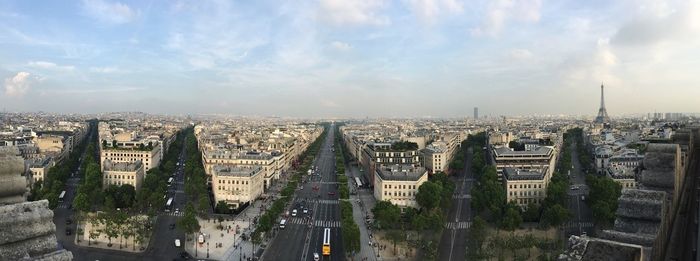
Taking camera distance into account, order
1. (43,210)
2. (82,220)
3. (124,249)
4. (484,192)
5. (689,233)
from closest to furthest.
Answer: (43,210)
(689,233)
(124,249)
(82,220)
(484,192)

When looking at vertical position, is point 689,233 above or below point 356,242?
above

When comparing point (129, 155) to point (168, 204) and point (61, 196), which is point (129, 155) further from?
point (168, 204)

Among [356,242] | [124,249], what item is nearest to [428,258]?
[356,242]

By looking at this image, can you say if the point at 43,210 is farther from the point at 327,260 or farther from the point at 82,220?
the point at 82,220

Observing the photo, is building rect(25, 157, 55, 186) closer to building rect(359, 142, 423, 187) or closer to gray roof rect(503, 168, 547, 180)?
building rect(359, 142, 423, 187)

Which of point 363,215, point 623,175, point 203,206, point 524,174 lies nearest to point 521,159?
point 623,175

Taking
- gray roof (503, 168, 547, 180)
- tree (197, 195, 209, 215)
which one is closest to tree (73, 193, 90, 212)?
tree (197, 195, 209, 215)
